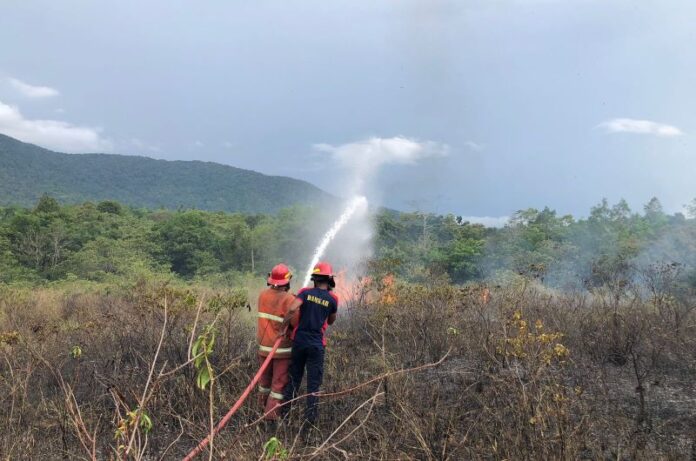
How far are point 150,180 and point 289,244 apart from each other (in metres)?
155

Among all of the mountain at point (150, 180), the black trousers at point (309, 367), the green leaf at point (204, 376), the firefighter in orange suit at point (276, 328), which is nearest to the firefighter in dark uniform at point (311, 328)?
the black trousers at point (309, 367)

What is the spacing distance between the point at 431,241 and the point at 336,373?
86.7 ft

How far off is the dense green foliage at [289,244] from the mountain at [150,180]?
92365 millimetres

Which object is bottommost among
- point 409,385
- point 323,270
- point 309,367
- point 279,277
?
point 409,385

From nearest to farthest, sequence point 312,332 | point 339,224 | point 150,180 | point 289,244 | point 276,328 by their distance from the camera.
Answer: point 312,332
point 276,328
point 339,224
point 289,244
point 150,180

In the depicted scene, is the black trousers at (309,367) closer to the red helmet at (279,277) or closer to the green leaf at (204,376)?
the red helmet at (279,277)

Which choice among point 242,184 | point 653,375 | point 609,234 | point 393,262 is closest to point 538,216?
point 609,234

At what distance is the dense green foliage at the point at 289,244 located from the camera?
933 inches

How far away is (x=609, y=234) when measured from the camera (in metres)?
26.8

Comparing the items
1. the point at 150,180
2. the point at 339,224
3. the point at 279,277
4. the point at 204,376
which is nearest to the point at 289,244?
the point at 339,224

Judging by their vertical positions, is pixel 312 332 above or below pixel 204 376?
below

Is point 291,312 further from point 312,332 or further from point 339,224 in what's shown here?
point 339,224

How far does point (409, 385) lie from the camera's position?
5266 millimetres

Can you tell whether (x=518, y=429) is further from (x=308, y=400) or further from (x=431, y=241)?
(x=431, y=241)
